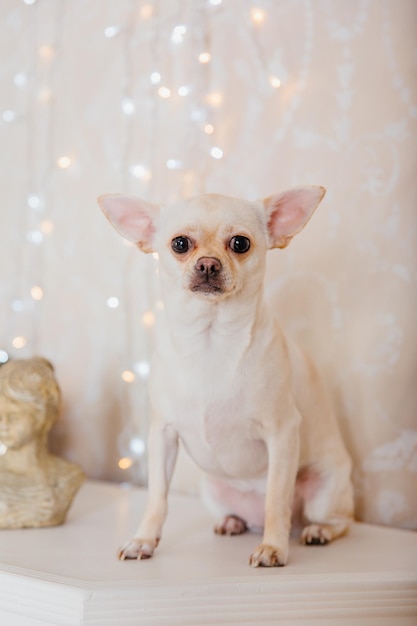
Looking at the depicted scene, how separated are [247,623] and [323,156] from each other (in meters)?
1.09

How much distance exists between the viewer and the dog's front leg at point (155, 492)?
4.02ft

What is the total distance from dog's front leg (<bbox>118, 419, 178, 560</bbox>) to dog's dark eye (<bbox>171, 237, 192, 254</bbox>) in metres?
0.34

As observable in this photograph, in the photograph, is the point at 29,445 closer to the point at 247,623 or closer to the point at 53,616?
the point at 53,616

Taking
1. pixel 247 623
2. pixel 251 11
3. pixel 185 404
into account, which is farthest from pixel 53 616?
pixel 251 11

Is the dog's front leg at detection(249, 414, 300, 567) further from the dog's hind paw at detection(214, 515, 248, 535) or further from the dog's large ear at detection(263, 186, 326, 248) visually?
the dog's large ear at detection(263, 186, 326, 248)

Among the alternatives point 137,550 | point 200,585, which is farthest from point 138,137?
point 200,585

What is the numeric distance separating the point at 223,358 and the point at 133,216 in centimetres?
33

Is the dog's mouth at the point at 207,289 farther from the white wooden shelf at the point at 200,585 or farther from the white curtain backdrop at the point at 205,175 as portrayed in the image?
the white curtain backdrop at the point at 205,175

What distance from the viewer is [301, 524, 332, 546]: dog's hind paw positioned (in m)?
1.37

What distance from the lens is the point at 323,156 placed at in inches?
66.5

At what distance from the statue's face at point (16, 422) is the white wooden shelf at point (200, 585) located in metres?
0.23

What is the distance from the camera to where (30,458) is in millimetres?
1540

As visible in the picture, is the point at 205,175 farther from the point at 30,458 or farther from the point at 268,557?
the point at 268,557

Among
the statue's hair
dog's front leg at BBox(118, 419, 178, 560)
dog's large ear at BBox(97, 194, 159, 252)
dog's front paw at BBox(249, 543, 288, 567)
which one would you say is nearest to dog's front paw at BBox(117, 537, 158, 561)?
dog's front leg at BBox(118, 419, 178, 560)
